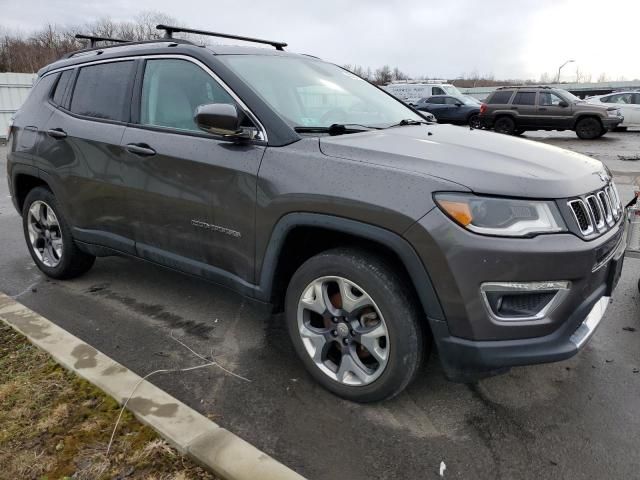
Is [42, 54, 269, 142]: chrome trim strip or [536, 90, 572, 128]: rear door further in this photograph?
[536, 90, 572, 128]: rear door

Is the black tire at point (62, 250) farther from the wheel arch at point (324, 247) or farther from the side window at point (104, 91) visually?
the wheel arch at point (324, 247)

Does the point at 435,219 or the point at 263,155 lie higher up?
the point at 263,155

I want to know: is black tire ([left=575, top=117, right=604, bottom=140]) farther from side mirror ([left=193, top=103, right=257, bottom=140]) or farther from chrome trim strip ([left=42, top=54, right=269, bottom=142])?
side mirror ([left=193, top=103, right=257, bottom=140])

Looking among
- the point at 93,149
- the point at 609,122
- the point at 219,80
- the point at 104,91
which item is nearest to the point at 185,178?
the point at 219,80

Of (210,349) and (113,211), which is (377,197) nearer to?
(210,349)

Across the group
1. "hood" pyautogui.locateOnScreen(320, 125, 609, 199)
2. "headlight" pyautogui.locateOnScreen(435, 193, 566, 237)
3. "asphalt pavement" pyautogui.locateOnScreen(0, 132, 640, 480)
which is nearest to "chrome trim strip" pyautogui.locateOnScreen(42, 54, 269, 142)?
"hood" pyautogui.locateOnScreen(320, 125, 609, 199)

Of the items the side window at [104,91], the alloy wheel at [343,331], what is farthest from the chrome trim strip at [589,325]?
the side window at [104,91]

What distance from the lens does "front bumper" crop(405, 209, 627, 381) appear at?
7.19 ft

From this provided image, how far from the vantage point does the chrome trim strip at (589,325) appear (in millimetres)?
2402

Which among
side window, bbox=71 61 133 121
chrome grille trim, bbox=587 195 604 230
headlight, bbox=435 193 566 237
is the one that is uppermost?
side window, bbox=71 61 133 121

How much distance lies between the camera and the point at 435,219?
2244 millimetres

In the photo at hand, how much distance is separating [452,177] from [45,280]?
12.9 feet

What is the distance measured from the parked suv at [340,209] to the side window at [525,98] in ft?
53.3

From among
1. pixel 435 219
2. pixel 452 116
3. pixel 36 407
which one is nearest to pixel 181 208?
pixel 36 407
